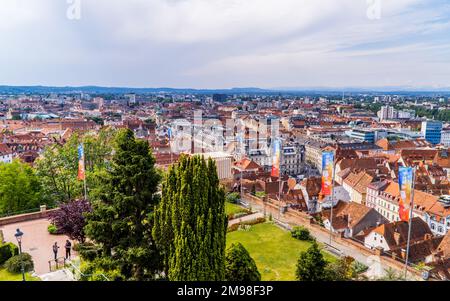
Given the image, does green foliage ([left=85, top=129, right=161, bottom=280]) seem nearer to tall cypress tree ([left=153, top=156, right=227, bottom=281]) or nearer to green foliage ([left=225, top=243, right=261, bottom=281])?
tall cypress tree ([left=153, top=156, right=227, bottom=281])

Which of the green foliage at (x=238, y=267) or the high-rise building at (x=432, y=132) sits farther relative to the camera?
the high-rise building at (x=432, y=132)

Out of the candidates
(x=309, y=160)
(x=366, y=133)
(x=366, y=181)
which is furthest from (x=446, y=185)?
(x=366, y=133)

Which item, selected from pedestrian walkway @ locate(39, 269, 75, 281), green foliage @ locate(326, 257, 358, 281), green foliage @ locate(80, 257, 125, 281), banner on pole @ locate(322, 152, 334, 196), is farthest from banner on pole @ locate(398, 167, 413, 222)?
pedestrian walkway @ locate(39, 269, 75, 281)

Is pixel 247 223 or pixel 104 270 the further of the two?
pixel 247 223

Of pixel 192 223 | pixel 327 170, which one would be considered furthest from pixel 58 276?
pixel 327 170

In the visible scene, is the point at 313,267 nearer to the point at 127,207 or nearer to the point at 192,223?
the point at 192,223

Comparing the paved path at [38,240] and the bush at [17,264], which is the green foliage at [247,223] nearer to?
the paved path at [38,240]

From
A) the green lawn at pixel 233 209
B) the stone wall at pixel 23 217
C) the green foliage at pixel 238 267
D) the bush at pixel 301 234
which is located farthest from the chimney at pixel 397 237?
the stone wall at pixel 23 217
